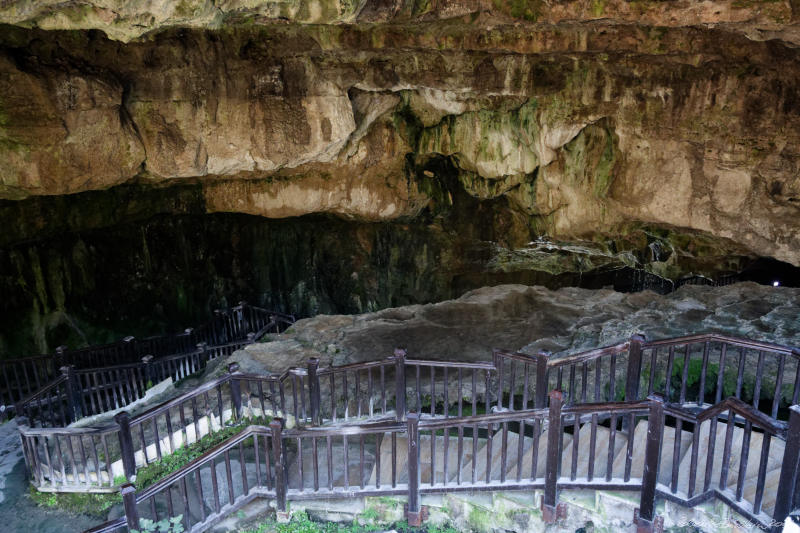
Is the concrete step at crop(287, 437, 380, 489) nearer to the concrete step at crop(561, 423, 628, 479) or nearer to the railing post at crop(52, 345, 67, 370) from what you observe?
the concrete step at crop(561, 423, 628, 479)

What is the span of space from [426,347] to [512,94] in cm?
477

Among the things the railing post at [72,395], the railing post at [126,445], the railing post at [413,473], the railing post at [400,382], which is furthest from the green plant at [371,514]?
the railing post at [72,395]

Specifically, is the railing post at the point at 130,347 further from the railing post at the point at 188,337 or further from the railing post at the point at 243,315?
the railing post at the point at 243,315

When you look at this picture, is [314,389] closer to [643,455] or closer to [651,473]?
[643,455]

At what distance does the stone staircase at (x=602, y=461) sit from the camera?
4.80 metres

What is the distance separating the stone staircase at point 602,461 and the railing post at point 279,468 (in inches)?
31.6

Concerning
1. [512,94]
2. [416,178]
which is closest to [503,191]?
[416,178]

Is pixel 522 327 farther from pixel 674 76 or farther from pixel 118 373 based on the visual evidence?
pixel 118 373

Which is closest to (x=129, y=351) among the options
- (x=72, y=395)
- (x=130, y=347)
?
(x=130, y=347)

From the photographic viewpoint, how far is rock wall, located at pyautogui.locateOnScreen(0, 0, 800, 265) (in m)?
→ 6.94

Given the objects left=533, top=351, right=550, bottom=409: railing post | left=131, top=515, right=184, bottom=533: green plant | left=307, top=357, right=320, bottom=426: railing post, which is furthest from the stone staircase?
left=131, top=515, right=184, bottom=533: green plant

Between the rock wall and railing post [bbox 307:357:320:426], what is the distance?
140 inches

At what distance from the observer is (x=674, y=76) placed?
31.7ft

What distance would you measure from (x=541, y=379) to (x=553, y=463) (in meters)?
1.43
